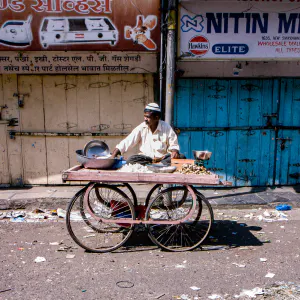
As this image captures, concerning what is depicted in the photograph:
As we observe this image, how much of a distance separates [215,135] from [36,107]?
146 inches

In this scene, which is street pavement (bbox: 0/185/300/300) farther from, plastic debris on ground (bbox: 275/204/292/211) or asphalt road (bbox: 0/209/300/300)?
plastic debris on ground (bbox: 275/204/292/211)

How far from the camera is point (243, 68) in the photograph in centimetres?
711

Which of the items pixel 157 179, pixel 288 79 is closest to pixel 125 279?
pixel 157 179

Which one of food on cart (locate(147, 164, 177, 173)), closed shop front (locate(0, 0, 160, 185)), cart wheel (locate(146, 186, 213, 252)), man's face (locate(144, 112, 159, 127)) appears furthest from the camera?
closed shop front (locate(0, 0, 160, 185))

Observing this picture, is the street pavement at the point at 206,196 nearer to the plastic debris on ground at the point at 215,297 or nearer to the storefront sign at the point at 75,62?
the storefront sign at the point at 75,62

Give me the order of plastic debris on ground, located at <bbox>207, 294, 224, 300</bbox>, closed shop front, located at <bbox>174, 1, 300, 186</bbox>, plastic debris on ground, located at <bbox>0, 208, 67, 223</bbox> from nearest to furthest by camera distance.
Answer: plastic debris on ground, located at <bbox>207, 294, 224, 300</bbox>, plastic debris on ground, located at <bbox>0, 208, 67, 223</bbox>, closed shop front, located at <bbox>174, 1, 300, 186</bbox>

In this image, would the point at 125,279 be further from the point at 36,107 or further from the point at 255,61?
the point at 255,61

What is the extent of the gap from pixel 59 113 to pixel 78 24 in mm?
1788

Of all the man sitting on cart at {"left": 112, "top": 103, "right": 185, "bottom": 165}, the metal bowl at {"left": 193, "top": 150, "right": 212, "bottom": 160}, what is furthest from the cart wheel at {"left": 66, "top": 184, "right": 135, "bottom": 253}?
the metal bowl at {"left": 193, "top": 150, "right": 212, "bottom": 160}

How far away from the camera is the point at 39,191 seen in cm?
703

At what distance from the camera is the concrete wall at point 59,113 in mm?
7129

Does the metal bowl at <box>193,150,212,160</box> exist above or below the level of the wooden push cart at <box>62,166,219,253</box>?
above

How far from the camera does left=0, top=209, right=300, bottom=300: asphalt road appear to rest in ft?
11.5

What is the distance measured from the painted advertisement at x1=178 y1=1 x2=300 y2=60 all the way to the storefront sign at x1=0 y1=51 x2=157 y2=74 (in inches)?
32.8
